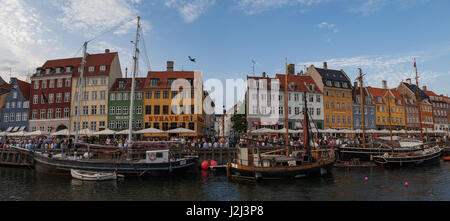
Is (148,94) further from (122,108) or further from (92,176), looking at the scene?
(92,176)

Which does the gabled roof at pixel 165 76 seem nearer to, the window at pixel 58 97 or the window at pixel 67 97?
the window at pixel 67 97

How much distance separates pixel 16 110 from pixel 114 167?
42.4m

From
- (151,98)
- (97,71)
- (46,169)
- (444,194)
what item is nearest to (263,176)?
(444,194)

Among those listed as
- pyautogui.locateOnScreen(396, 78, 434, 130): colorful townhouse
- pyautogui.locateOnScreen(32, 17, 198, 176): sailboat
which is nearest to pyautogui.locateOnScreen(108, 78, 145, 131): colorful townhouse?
pyautogui.locateOnScreen(32, 17, 198, 176): sailboat

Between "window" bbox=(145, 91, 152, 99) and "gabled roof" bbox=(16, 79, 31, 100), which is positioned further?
"gabled roof" bbox=(16, 79, 31, 100)

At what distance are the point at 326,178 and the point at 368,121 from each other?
46708mm

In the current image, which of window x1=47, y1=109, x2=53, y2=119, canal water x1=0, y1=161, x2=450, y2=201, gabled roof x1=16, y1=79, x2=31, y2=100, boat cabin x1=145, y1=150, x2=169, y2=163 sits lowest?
canal water x1=0, y1=161, x2=450, y2=201

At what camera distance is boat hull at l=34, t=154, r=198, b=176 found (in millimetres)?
24844

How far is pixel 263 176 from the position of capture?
882 inches

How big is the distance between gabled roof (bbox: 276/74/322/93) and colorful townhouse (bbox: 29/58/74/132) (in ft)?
136

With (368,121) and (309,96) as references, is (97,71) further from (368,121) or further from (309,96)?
(368,121)

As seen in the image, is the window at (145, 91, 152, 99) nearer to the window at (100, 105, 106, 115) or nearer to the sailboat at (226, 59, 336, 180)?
the window at (100, 105, 106, 115)
